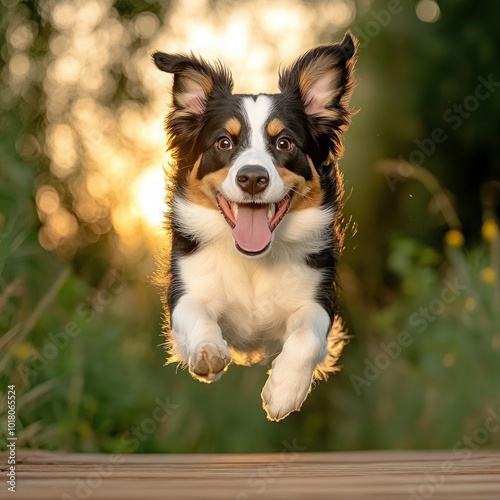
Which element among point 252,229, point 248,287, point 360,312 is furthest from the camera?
point 360,312

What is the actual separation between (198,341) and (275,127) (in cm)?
104

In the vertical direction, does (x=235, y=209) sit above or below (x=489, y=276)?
above

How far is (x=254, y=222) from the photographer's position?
439 centimetres

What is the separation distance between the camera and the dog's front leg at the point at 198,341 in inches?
158

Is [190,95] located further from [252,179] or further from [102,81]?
[102,81]

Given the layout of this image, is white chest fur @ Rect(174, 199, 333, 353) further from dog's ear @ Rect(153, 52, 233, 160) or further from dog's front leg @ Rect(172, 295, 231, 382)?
dog's ear @ Rect(153, 52, 233, 160)

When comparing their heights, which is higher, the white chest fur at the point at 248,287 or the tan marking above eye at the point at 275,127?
the tan marking above eye at the point at 275,127

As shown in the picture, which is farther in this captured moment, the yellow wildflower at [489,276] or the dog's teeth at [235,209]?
the yellow wildflower at [489,276]

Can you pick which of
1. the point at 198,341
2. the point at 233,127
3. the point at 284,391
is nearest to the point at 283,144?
the point at 233,127

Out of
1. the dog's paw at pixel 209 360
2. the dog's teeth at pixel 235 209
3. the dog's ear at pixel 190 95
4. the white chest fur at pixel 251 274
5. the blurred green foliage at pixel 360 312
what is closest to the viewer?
the dog's paw at pixel 209 360

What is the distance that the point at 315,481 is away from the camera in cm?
361

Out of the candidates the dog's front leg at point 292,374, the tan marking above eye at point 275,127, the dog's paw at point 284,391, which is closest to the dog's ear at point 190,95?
the tan marking above eye at point 275,127

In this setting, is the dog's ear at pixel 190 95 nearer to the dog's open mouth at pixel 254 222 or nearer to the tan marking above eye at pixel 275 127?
the tan marking above eye at pixel 275 127

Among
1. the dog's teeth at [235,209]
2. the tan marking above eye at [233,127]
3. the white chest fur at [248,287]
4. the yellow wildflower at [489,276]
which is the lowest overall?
the yellow wildflower at [489,276]
